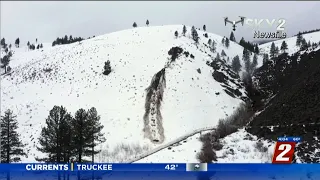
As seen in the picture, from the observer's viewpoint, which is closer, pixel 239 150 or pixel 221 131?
pixel 239 150

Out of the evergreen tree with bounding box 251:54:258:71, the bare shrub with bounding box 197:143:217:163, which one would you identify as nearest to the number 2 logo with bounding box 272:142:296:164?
the bare shrub with bounding box 197:143:217:163

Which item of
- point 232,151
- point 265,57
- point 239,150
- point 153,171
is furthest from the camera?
point 265,57

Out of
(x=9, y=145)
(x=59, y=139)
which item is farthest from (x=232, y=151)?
(x=9, y=145)

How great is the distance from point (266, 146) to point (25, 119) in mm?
23898

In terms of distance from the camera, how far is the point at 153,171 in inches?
777

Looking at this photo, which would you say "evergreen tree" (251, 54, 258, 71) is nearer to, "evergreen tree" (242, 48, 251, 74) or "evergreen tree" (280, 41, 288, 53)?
"evergreen tree" (242, 48, 251, 74)

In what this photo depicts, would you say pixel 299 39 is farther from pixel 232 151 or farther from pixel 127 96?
pixel 127 96

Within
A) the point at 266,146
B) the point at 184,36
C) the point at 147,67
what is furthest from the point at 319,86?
the point at 184,36

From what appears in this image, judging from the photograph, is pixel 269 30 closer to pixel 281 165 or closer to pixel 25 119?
pixel 281 165

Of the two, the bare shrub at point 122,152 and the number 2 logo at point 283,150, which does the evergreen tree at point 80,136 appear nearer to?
the bare shrub at point 122,152

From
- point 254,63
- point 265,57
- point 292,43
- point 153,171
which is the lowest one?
point 153,171

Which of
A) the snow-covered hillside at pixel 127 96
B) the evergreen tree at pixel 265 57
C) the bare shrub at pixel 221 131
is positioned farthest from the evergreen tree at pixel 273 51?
the snow-covered hillside at pixel 127 96

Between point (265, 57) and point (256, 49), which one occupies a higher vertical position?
point (256, 49)

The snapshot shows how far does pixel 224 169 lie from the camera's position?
20.3m
